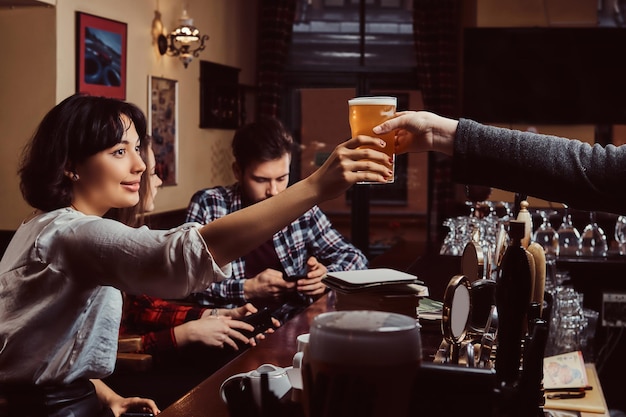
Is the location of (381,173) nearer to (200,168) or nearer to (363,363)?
(363,363)

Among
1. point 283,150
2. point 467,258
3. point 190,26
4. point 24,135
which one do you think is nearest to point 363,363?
point 467,258

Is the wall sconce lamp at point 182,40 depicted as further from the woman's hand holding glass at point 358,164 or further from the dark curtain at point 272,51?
the woman's hand holding glass at point 358,164

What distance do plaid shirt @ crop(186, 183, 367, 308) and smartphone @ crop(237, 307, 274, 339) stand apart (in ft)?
1.47

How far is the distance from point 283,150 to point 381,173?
2171 millimetres

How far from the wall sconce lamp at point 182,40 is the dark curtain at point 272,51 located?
6.12 feet

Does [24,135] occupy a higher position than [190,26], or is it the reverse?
[190,26]

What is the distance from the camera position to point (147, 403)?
2273 mm

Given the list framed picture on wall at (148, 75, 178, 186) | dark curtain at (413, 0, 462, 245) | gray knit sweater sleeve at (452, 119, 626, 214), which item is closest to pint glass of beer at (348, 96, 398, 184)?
gray knit sweater sleeve at (452, 119, 626, 214)

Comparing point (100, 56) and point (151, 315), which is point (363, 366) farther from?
point (100, 56)

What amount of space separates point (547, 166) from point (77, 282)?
115 centimetres

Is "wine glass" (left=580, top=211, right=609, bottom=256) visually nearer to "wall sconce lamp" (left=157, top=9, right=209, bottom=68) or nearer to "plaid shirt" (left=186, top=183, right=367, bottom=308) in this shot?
"plaid shirt" (left=186, top=183, right=367, bottom=308)

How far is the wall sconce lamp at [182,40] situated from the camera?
20.6 feet

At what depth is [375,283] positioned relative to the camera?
188 centimetres

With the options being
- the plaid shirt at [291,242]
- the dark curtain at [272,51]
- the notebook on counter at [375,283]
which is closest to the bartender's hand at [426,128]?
the notebook on counter at [375,283]
